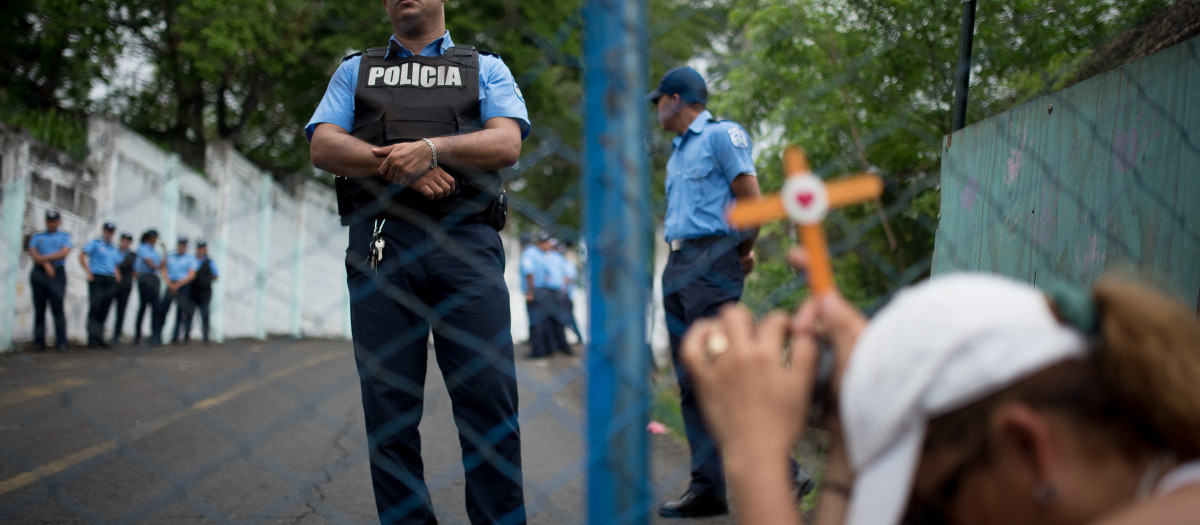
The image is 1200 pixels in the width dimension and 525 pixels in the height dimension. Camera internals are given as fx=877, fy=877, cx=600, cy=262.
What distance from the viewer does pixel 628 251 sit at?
1297 millimetres

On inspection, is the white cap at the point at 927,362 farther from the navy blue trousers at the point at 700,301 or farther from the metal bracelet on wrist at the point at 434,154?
the navy blue trousers at the point at 700,301

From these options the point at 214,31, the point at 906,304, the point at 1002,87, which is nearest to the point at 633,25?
the point at 906,304

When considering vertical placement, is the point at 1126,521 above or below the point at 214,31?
below

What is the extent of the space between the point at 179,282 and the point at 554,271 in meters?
5.25

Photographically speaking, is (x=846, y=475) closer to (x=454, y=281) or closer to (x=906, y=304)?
(x=906, y=304)

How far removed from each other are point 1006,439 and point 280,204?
1538 cm

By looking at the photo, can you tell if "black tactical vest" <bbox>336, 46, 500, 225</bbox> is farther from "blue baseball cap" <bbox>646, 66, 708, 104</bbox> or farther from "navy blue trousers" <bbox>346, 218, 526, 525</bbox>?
"blue baseball cap" <bbox>646, 66, 708, 104</bbox>

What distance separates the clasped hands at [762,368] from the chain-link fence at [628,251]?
0.10 m

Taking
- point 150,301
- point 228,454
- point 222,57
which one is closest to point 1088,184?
point 228,454

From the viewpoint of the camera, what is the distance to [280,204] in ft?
49.2

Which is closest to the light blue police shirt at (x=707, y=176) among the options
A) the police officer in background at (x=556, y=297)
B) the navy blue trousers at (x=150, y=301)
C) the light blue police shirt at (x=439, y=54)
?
the light blue police shirt at (x=439, y=54)

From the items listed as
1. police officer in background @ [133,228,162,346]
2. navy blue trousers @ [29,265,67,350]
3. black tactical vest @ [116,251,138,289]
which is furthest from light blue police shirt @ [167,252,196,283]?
navy blue trousers @ [29,265,67,350]

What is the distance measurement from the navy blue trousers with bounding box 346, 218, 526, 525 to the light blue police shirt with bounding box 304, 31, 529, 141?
Result: 30 cm

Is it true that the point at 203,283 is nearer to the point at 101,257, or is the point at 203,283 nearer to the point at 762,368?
the point at 101,257
